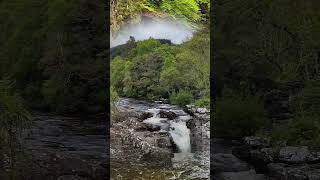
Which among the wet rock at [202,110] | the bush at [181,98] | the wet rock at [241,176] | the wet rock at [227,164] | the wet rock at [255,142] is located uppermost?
the bush at [181,98]

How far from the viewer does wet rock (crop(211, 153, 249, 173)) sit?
802 centimetres

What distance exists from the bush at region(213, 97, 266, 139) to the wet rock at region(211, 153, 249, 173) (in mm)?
1219

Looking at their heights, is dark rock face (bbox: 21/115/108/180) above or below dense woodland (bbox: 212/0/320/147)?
below

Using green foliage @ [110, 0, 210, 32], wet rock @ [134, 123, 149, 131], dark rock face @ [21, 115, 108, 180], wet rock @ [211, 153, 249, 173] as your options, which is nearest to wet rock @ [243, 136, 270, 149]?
wet rock @ [211, 153, 249, 173]

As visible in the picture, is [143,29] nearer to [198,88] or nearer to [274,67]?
[198,88]

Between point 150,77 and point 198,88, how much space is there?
74cm

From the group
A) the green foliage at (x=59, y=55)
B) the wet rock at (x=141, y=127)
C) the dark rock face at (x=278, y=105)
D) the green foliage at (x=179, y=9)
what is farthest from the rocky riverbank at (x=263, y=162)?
the green foliage at (x=59, y=55)

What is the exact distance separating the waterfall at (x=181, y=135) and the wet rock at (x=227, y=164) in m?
0.51

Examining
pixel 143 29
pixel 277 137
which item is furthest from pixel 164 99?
pixel 277 137

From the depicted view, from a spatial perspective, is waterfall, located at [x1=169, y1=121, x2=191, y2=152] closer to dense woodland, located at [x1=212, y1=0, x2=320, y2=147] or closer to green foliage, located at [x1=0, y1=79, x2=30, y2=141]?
dense woodland, located at [x1=212, y1=0, x2=320, y2=147]

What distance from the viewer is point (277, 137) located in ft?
28.8

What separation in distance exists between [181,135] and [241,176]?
1032 mm

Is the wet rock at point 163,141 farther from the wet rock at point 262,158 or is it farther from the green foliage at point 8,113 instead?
the green foliage at point 8,113

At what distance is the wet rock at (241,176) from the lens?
7495mm
